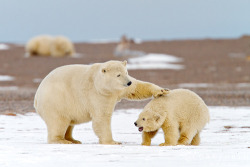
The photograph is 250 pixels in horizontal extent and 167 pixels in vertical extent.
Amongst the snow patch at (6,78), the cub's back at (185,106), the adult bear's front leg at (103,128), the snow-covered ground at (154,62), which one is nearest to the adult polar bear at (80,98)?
the adult bear's front leg at (103,128)

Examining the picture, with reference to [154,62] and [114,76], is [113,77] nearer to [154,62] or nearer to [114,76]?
[114,76]

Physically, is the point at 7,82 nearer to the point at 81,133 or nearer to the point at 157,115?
the point at 81,133

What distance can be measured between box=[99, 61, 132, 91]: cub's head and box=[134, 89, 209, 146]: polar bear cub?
25.7 inches

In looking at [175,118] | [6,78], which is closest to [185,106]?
[175,118]

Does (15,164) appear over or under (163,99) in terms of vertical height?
under

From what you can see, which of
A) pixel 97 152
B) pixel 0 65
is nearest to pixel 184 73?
pixel 0 65

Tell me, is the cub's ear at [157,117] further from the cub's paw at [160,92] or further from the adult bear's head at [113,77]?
the adult bear's head at [113,77]

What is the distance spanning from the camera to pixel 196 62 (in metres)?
29.0

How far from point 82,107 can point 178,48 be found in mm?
Result: 32616

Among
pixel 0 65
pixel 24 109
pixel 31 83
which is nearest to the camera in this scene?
pixel 24 109

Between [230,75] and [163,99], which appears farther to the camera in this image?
[230,75]

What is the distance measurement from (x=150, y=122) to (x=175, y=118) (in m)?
0.43

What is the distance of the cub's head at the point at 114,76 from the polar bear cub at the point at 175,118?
2.15 feet

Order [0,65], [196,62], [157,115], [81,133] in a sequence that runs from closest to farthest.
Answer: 1. [157,115]
2. [81,133]
3. [0,65]
4. [196,62]
